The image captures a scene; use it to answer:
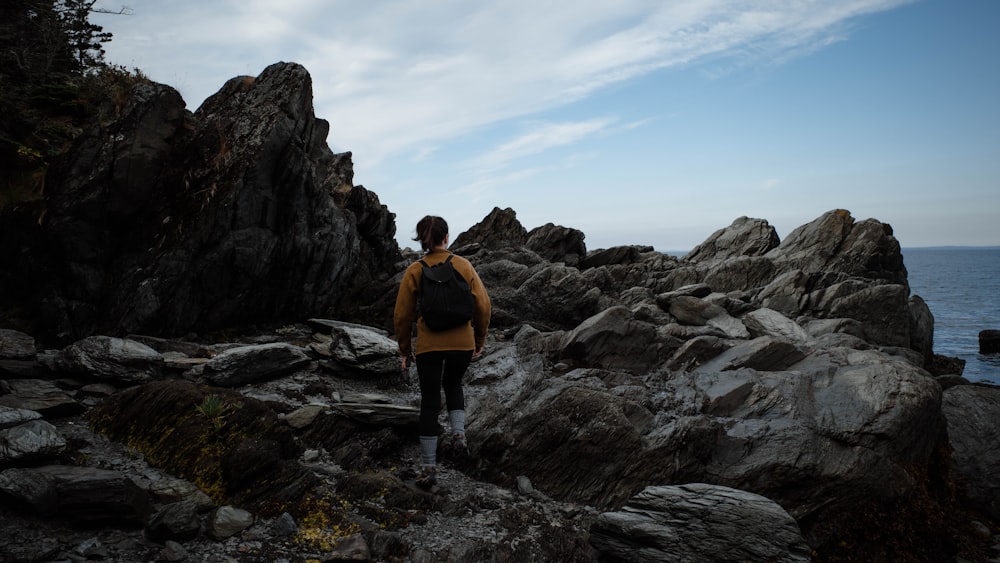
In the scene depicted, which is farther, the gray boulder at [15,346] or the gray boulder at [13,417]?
the gray boulder at [15,346]

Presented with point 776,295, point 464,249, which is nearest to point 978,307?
point 776,295

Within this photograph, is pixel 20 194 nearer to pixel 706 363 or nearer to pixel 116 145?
pixel 116 145

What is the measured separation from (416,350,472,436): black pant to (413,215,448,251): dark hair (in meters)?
1.91

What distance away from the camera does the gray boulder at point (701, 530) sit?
26.0 ft

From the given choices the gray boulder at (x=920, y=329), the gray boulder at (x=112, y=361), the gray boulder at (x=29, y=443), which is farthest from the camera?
the gray boulder at (x=920, y=329)

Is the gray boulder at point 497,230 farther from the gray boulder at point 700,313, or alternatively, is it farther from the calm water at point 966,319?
the calm water at point 966,319

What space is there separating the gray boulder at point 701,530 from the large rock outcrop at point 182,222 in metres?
13.0

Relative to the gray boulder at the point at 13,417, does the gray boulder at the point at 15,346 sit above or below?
above

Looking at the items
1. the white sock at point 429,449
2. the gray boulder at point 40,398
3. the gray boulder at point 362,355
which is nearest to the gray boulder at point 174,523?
the white sock at point 429,449

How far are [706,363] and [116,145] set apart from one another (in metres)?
17.3

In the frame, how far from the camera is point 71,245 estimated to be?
48.9 ft

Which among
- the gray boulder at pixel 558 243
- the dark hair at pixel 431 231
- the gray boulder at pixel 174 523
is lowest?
the gray boulder at pixel 174 523

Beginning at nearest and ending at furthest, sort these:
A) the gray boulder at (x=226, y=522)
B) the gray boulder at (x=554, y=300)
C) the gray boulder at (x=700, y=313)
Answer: the gray boulder at (x=226, y=522) < the gray boulder at (x=700, y=313) < the gray boulder at (x=554, y=300)

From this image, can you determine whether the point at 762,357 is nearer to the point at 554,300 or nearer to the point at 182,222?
the point at 554,300
